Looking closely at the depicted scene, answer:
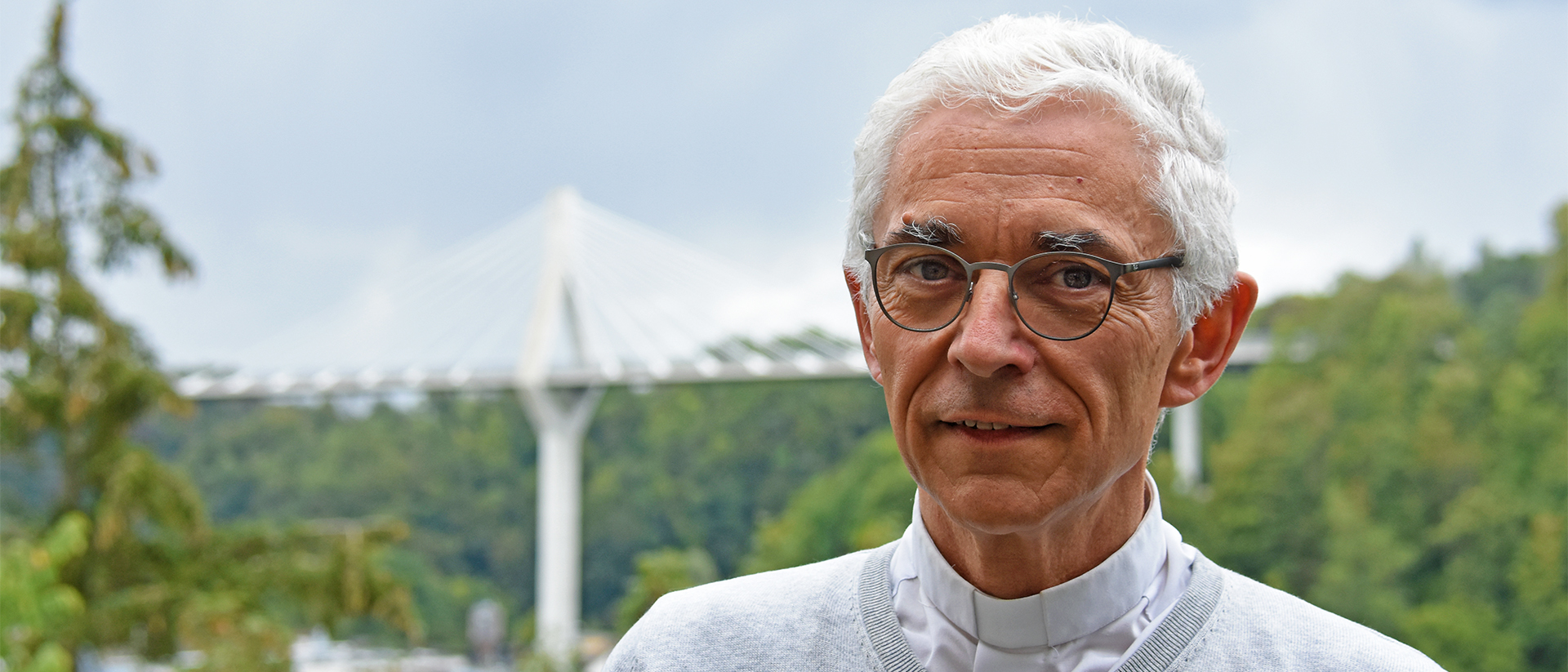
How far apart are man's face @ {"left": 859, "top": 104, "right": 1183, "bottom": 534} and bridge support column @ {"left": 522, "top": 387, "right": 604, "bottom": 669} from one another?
19.1m

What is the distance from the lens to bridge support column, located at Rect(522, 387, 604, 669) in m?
20.0

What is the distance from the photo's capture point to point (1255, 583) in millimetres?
1177

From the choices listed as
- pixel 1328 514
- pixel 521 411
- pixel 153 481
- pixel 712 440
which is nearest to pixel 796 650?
pixel 153 481

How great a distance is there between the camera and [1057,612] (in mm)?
1102

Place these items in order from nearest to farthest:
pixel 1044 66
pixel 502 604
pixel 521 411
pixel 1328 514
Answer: pixel 1044 66
pixel 1328 514
pixel 502 604
pixel 521 411

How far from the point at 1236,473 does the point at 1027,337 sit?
25.1 meters

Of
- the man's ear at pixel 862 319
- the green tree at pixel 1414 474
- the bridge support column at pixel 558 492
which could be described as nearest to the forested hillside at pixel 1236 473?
the green tree at pixel 1414 474

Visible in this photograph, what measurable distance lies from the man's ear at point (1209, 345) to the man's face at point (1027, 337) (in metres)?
0.07

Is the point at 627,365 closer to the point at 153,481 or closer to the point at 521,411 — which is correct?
the point at 153,481

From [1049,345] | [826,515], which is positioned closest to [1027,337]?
[1049,345]

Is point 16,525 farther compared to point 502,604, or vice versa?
point 502,604

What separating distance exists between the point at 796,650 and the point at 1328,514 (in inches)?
897

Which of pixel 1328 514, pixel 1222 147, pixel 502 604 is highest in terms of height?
pixel 1222 147

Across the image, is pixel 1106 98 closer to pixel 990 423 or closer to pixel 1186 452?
pixel 990 423
